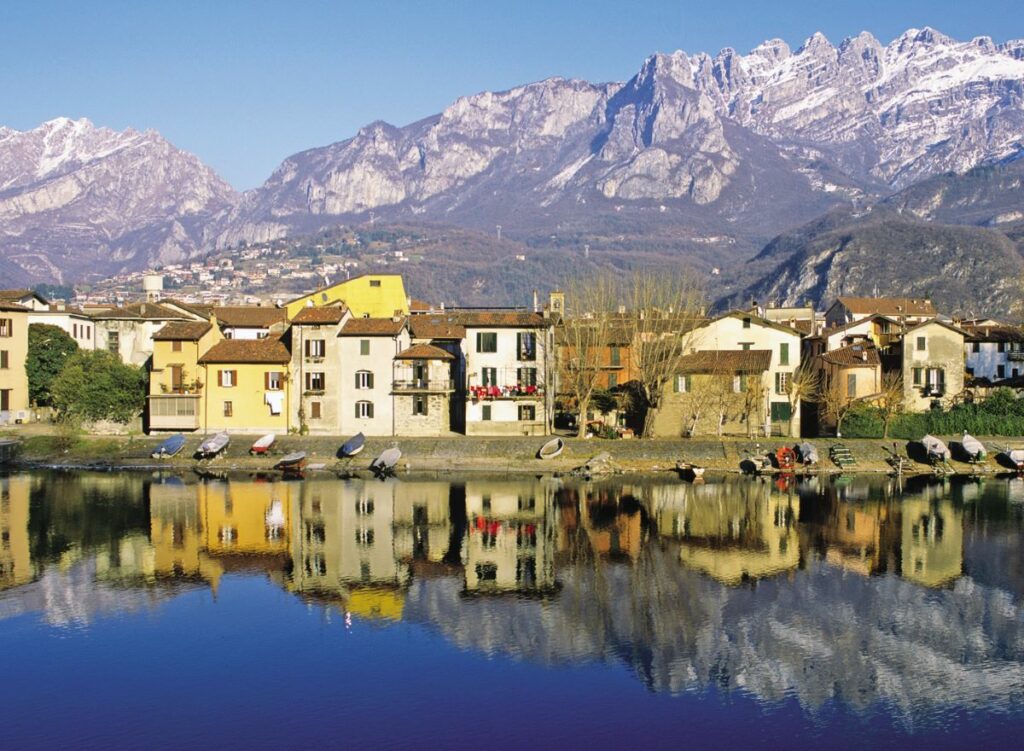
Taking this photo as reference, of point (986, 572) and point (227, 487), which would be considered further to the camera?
point (227, 487)

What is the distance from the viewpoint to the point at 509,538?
47.7 m

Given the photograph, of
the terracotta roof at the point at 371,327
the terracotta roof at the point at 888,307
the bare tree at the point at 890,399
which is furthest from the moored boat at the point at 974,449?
the terracotta roof at the point at 888,307

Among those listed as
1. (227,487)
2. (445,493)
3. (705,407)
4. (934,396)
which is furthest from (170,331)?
(934,396)

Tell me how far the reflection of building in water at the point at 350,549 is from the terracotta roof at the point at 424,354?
12032mm

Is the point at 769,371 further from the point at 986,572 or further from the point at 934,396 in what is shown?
the point at 986,572

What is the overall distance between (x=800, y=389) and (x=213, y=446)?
34101mm

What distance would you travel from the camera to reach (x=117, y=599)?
127 ft

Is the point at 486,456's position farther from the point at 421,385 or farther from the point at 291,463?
the point at 291,463

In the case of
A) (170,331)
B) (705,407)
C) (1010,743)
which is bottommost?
(1010,743)

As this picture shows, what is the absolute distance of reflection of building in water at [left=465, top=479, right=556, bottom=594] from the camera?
41.1 meters

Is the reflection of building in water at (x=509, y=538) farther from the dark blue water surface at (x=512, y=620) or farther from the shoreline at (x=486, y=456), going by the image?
the shoreline at (x=486, y=456)

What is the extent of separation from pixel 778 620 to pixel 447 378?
122 feet

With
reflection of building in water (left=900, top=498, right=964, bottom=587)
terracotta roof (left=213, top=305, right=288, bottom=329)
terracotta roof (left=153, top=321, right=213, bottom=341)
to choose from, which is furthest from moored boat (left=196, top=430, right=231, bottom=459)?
reflection of building in water (left=900, top=498, right=964, bottom=587)

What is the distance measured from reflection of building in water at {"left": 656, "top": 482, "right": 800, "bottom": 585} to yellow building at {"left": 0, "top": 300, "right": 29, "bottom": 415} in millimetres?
43973
